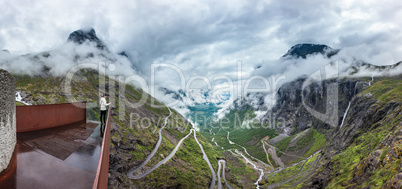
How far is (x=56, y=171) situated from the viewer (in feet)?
32.3

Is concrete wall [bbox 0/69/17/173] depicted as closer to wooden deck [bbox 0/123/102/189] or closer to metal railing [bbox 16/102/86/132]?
wooden deck [bbox 0/123/102/189]

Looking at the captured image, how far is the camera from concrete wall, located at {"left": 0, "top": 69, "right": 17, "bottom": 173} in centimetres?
927

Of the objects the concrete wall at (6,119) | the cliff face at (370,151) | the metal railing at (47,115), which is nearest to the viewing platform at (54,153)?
the metal railing at (47,115)

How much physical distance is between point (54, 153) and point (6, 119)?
3144 millimetres

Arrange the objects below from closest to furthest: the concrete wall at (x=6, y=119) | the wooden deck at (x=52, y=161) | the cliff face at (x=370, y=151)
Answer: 1. the wooden deck at (x=52, y=161)
2. the concrete wall at (x=6, y=119)
3. the cliff face at (x=370, y=151)

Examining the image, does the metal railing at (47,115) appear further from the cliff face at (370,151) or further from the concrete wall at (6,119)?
the cliff face at (370,151)

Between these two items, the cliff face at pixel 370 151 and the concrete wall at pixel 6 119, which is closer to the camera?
the concrete wall at pixel 6 119

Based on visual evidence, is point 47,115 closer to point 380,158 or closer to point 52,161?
point 52,161

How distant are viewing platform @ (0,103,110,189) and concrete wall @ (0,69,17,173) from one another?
20.2 inches

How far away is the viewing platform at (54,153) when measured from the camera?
8916 millimetres

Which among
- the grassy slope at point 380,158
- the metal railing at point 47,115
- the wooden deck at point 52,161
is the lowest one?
the grassy slope at point 380,158

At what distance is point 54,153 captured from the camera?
12.0 meters

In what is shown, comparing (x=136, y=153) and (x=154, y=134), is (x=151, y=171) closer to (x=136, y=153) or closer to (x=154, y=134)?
(x=136, y=153)

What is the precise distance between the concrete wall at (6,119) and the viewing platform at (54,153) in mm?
513
